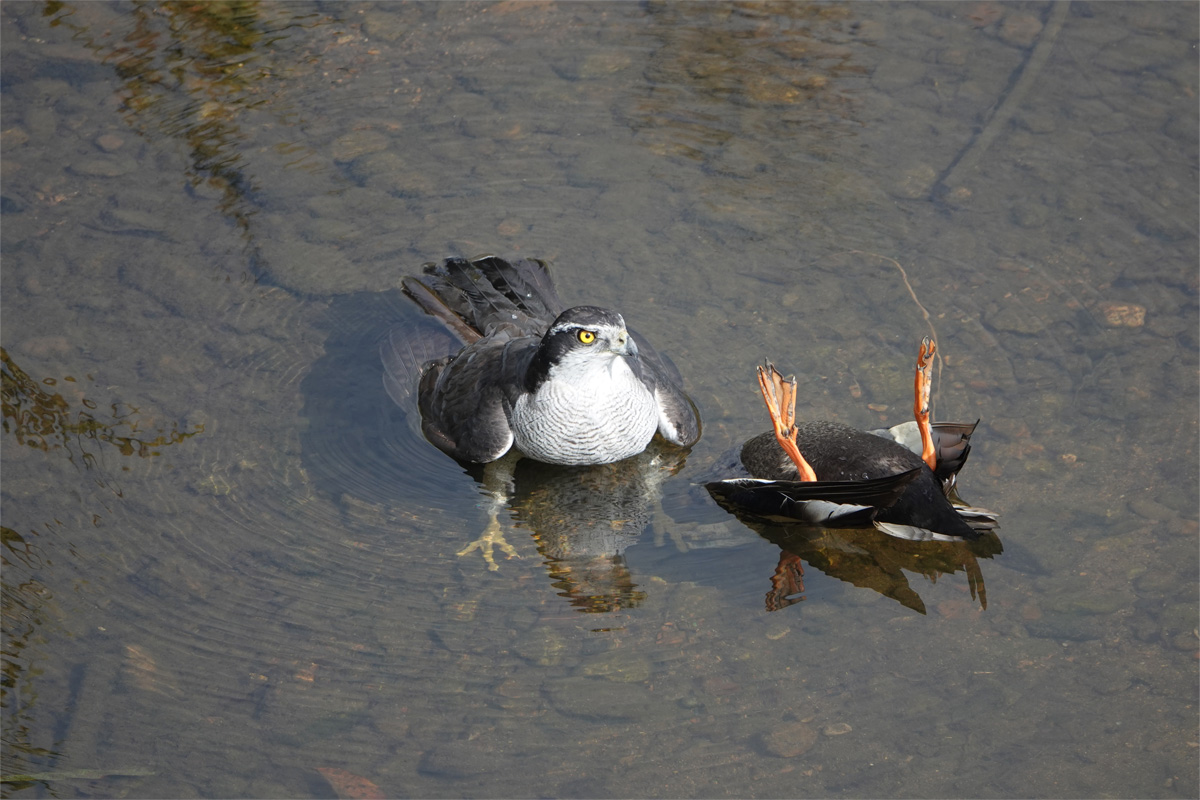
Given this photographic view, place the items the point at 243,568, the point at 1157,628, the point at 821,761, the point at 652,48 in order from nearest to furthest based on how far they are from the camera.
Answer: the point at 821,761, the point at 1157,628, the point at 243,568, the point at 652,48

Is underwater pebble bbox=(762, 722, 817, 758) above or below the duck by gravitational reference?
below

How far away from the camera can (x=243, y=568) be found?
5.72 metres

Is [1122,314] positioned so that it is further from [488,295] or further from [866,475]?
[488,295]

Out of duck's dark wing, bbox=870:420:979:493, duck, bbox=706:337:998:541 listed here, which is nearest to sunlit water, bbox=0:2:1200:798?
duck, bbox=706:337:998:541

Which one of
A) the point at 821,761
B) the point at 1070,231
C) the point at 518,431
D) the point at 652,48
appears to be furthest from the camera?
the point at 652,48

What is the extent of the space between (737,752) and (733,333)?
268 cm

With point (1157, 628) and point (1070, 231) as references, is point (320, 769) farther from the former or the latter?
point (1070, 231)

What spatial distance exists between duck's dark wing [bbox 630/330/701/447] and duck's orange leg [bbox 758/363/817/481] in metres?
0.71

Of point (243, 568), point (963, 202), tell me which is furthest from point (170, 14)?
point (963, 202)

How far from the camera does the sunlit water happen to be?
508 centimetres

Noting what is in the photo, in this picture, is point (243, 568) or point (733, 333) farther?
point (733, 333)

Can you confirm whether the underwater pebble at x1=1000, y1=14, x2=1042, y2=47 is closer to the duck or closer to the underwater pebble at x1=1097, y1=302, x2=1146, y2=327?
the underwater pebble at x1=1097, y1=302, x2=1146, y2=327

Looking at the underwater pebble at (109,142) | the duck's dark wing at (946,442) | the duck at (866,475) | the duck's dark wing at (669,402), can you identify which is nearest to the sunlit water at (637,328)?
the underwater pebble at (109,142)

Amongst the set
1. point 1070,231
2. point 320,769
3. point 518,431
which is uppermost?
point 1070,231
